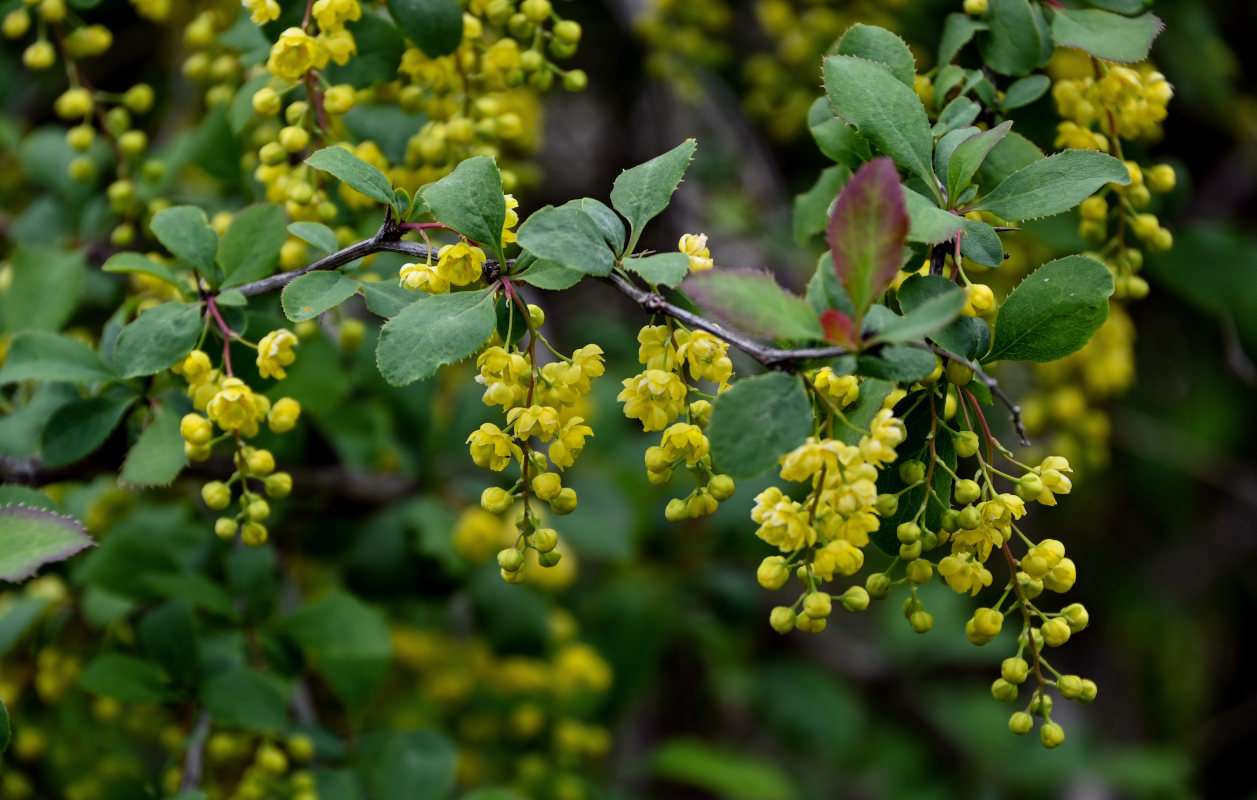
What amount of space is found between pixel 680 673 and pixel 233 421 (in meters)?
2.40

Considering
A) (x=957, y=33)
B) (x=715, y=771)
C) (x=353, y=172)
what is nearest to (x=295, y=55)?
(x=353, y=172)

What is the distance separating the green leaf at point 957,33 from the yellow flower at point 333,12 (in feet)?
2.24

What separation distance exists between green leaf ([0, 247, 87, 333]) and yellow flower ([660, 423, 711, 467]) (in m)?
1.03

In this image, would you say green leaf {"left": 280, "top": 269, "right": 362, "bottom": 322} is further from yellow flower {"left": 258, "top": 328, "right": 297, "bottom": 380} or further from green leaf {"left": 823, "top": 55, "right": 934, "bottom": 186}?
green leaf {"left": 823, "top": 55, "right": 934, "bottom": 186}

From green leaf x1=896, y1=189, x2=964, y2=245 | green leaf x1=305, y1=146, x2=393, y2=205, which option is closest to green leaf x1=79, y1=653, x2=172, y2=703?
Answer: green leaf x1=305, y1=146, x2=393, y2=205

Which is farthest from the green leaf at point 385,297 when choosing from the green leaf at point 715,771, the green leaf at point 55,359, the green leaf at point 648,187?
the green leaf at point 715,771

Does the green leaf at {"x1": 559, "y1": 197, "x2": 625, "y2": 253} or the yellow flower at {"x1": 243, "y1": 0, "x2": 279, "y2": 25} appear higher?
the yellow flower at {"x1": 243, "y1": 0, "x2": 279, "y2": 25}

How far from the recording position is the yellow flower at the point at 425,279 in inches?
36.7

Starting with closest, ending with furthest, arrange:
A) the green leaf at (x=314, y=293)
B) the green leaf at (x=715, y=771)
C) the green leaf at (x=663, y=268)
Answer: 1. the green leaf at (x=663, y=268)
2. the green leaf at (x=314, y=293)
3. the green leaf at (x=715, y=771)

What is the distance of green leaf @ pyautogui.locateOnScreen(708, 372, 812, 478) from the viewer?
31.2 inches

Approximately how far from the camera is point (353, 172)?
946 millimetres

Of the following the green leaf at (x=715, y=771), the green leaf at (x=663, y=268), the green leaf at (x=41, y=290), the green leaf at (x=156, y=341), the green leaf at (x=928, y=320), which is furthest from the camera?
the green leaf at (x=715, y=771)

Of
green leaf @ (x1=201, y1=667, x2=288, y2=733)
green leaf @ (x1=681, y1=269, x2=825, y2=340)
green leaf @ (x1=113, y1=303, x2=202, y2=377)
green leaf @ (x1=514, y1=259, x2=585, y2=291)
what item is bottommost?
green leaf @ (x1=201, y1=667, x2=288, y2=733)

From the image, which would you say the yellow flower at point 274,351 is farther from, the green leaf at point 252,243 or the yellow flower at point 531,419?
the yellow flower at point 531,419
